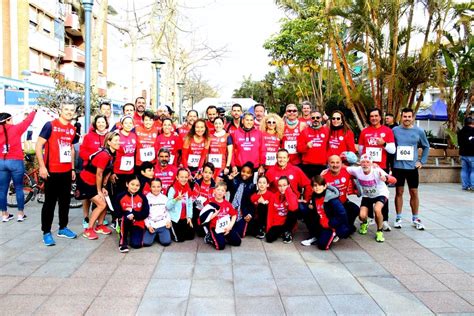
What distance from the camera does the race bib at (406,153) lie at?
6.41m

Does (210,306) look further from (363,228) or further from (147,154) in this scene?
(363,228)

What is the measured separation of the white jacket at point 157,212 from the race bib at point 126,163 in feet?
2.19

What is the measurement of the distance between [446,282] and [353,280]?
3.22 feet

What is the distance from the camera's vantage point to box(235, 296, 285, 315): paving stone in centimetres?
365

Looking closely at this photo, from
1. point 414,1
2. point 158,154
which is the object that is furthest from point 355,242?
point 414,1

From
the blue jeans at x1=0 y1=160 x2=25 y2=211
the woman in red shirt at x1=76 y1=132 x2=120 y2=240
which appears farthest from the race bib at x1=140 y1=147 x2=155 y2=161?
the blue jeans at x1=0 y1=160 x2=25 y2=211

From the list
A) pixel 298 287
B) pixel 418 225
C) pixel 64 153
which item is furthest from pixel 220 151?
pixel 418 225

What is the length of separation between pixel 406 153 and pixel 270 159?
6.95ft

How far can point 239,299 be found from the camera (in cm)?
390

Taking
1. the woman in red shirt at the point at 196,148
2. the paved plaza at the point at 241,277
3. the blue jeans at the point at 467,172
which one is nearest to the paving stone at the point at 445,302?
the paved plaza at the point at 241,277

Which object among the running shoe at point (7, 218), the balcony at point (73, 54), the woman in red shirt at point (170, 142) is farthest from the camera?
the balcony at point (73, 54)

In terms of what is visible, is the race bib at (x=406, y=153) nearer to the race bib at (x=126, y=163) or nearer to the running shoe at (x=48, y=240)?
the race bib at (x=126, y=163)

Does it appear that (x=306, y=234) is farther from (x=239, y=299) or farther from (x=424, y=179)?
(x=424, y=179)

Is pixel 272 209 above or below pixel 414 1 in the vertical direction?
below
